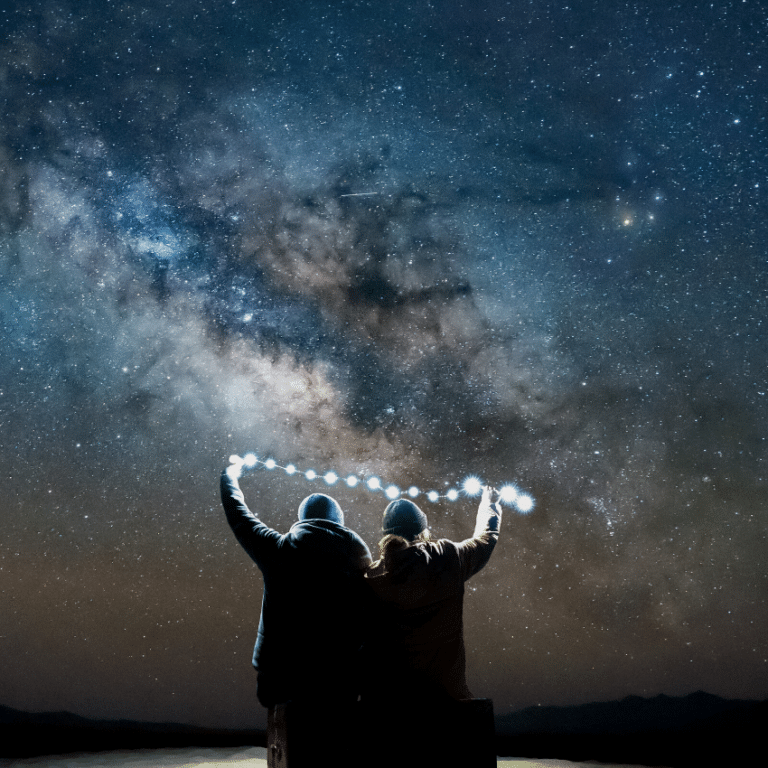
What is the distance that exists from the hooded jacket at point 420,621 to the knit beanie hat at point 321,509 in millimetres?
463

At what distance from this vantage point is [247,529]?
3309 mm

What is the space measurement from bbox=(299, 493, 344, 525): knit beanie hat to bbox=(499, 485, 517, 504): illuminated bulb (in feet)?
5.23

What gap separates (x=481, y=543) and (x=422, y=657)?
883mm

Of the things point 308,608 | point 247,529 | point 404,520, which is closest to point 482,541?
point 404,520

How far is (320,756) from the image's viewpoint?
2635mm

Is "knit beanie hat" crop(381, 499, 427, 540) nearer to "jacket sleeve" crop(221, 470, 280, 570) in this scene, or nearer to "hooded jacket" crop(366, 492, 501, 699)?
"hooded jacket" crop(366, 492, 501, 699)

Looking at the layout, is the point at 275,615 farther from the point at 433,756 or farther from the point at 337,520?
the point at 433,756

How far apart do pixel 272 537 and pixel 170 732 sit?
37686mm

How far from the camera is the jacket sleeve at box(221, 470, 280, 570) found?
10.5 feet

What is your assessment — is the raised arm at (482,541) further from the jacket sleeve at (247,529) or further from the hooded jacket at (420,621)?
the jacket sleeve at (247,529)

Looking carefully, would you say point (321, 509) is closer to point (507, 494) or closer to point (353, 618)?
point (353, 618)

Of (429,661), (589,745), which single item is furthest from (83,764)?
(589,745)

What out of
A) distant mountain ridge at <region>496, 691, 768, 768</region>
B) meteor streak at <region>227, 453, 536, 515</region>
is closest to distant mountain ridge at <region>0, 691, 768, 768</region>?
distant mountain ridge at <region>496, 691, 768, 768</region>

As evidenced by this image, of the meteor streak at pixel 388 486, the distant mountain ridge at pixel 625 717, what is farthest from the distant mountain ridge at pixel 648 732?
the meteor streak at pixel 388 486
